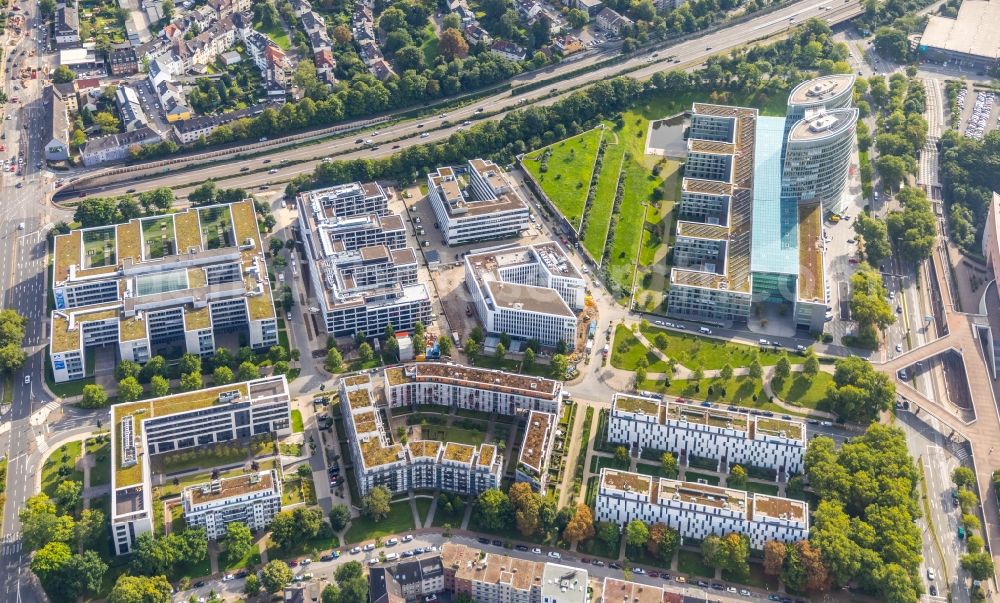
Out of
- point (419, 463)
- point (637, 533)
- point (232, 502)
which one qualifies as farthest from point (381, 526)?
point (637, 533)

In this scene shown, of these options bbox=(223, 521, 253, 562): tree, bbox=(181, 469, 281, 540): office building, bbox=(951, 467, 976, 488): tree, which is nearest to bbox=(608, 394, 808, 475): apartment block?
bbox=(951, 467, 976, 488): tree

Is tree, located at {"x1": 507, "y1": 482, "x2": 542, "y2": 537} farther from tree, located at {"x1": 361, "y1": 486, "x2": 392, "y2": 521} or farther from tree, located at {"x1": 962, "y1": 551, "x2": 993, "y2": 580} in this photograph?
tree, located at {"x1": 962, "y1": 551, "x2": 993, "y2": 580}

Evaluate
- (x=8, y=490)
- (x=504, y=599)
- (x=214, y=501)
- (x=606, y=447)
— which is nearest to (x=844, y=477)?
(x=606, y=447)

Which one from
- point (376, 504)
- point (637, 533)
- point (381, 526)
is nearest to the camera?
point (637, 533)

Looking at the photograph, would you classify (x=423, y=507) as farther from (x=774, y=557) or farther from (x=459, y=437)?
(x=774, y=557)

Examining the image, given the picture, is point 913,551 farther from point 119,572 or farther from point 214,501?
point 119,572

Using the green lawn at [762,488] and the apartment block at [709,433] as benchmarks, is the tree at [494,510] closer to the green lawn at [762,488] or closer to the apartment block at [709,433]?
the apartment block at [709,433]
